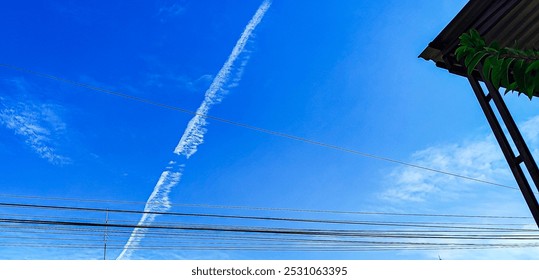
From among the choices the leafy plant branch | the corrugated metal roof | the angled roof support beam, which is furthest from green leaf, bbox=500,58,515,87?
the corrugated metal roof

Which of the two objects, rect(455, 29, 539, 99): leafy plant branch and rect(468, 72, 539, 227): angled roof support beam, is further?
rect(468, 72, 539, 227): angled roof support beam

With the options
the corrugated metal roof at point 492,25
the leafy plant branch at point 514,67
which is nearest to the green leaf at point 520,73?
the leafy plant branch at point 514,67

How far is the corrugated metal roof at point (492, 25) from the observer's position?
265 cm

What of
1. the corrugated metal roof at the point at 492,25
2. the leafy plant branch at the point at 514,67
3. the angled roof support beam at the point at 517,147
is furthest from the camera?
the corrugated metal roof at the point at 492,25

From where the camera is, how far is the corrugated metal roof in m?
2.65

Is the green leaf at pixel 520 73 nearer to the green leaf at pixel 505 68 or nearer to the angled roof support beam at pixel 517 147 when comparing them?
the green leaf at pixel 505 68

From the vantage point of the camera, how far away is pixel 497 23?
2.71 metres

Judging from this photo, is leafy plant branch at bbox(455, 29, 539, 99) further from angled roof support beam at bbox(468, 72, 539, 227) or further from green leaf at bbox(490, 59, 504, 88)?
angled roof support beam at bbox(468, 72, 539, 227)

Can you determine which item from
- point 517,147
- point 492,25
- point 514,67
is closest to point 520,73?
point 514,67

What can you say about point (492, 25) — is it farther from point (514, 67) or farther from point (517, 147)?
point (514, 67)

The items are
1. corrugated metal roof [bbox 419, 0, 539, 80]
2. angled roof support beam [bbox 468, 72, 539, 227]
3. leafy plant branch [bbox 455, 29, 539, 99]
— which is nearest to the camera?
leafy plant branch [bbox 455, 29, 539, 99]
